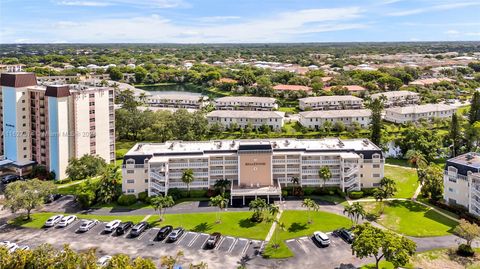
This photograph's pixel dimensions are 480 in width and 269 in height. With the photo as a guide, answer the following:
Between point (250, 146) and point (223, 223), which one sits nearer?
point (223, 223)

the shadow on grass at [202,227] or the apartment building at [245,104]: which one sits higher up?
the apartment building at [245,104]

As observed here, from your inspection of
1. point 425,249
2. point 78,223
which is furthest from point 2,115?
point 425,249

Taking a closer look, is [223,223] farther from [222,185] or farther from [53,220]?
[53,220]

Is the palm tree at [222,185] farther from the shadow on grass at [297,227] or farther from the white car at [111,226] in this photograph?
the white car at [111,226]

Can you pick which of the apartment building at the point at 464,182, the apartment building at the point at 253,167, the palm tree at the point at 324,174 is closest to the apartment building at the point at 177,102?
the apartment building at the point at 253,167

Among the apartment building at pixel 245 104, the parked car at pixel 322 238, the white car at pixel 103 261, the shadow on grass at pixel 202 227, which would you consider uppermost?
the apartment building at pixel 245 104

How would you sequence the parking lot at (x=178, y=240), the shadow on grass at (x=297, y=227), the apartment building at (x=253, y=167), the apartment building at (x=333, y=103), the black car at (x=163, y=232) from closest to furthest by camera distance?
the parking lot at (x=178, y=240)
the black car at (x=163, y=232)
the shadow on grass at (x=297, y=227)
the apartment building at (x=253, y=167)
the apartment building at (x=333, y=103)

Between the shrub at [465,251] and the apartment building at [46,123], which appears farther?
the apartment building at [46,123]

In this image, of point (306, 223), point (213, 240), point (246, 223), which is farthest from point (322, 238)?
point (213, 240)
